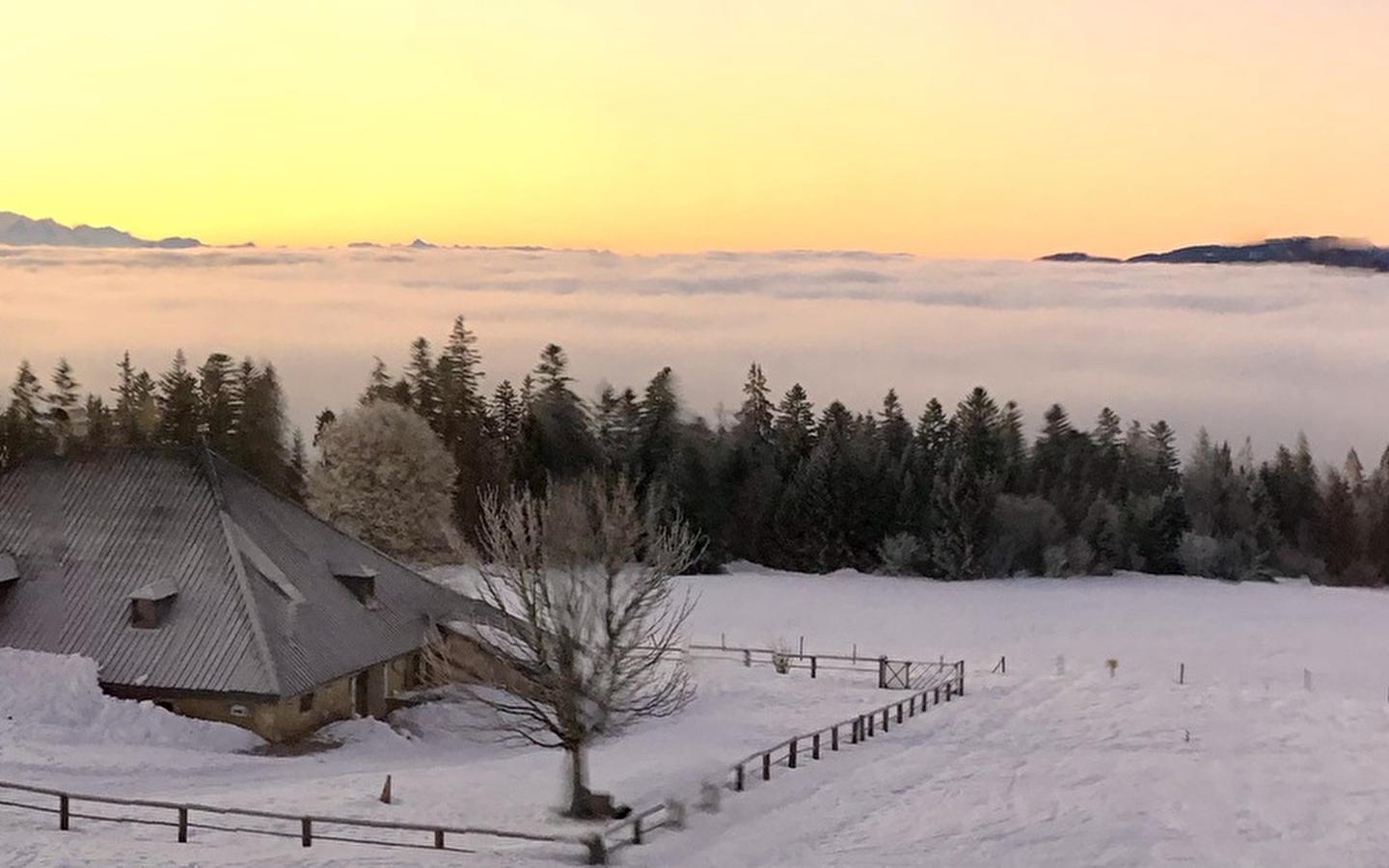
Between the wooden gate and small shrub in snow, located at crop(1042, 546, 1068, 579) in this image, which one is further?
small shrub in snow, located at crop(1042, 546, 1068, 579)

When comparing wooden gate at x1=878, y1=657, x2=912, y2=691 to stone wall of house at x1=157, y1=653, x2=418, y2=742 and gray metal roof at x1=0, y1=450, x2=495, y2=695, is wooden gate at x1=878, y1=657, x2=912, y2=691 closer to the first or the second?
gray metal roof at x1=0, y1=450, x2=495, y2=695

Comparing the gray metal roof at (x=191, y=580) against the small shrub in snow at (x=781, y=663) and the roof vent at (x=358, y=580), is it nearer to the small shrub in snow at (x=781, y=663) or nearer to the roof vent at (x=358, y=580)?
the roof vent at (x=358, y=580)

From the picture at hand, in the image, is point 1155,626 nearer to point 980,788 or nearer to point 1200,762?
point 1200,762

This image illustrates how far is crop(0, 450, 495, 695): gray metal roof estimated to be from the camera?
113 ft

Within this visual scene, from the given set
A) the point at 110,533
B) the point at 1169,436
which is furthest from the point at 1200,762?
the point at 1169,436

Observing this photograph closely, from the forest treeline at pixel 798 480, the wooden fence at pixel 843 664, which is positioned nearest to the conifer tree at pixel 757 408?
the forest treeline at pixel 798 480

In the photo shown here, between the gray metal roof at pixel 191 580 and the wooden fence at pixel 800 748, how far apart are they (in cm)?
1137

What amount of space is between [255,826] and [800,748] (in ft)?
52.0

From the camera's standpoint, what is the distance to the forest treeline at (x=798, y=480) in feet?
293

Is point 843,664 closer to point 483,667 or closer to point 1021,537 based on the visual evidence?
point 483,667

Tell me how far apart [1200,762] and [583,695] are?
19642 millimetres

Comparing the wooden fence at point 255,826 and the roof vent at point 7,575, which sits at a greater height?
the roof vent at point 7,575

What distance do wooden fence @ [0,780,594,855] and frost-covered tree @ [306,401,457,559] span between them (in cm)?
4111

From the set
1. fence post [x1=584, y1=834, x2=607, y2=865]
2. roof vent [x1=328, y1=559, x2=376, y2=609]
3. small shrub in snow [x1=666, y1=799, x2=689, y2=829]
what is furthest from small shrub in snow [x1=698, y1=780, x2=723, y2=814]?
roof vent [x1=328, y1=559, x2=376, y2=609]
